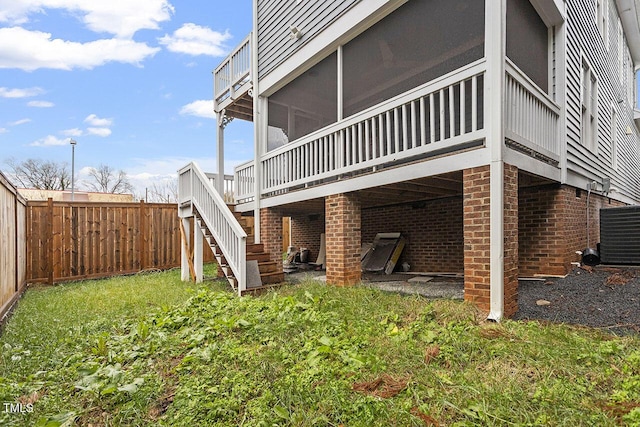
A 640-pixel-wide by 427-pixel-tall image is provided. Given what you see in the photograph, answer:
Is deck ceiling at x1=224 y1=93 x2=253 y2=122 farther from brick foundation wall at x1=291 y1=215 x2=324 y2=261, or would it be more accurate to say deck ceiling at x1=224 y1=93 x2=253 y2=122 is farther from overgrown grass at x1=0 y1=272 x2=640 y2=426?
overgrown grass at x1=0 y1=272 x2=640 y2=426

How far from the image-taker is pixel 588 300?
4.13m

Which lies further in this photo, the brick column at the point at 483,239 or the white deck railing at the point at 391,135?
the white deck railing at the point at 391,135

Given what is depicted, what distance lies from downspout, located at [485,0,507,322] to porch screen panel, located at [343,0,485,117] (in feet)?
4.71

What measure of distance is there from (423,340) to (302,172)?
4183 millimetres

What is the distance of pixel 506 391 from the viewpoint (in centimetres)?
228

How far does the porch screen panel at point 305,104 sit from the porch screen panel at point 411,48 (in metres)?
0.39

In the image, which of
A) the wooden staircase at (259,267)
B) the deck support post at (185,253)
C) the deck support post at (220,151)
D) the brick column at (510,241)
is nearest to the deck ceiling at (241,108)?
the deck support post at (220,151)

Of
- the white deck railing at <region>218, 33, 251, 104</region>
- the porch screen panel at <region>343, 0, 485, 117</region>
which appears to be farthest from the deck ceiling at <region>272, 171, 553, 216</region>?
the white deck railing at <region>218, 33, 251, 104</region>

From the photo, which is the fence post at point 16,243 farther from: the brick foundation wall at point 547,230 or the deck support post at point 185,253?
the brick foundation wall at point 547,230

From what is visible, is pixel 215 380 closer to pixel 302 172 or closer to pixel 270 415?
pixel 270 415

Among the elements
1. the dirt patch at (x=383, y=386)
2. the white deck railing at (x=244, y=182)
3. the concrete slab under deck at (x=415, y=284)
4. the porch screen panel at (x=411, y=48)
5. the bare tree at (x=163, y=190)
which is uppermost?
the porch screen panel at (x=411, y=48)

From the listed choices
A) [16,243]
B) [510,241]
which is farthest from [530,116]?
[16,243]

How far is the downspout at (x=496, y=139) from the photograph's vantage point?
11.8ft

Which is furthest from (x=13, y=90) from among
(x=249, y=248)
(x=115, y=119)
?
(x=249, y=248)
